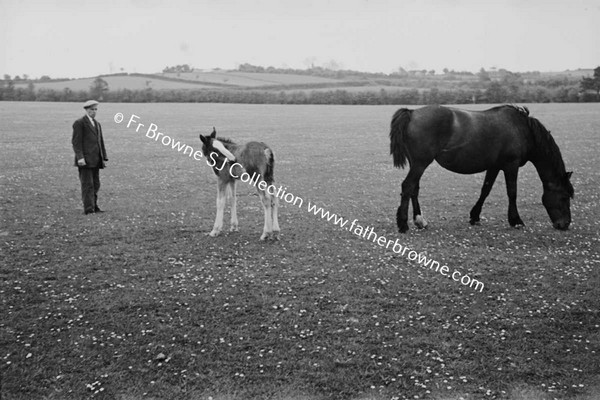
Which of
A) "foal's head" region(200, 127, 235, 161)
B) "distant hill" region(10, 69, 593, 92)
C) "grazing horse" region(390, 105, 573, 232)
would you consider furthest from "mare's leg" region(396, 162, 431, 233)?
"distant hill" region(10, 69, 593, 92)

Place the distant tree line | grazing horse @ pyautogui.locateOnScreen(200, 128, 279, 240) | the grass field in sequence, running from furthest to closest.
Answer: the distant tree line → grazing horse @ pyautogui.locateOnScreen(200, 128, 279, 240) → the grass field

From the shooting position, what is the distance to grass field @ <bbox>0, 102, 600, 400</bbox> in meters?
5.58

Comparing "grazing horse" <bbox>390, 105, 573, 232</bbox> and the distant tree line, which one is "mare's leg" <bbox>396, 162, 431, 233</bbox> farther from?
the distant tree line

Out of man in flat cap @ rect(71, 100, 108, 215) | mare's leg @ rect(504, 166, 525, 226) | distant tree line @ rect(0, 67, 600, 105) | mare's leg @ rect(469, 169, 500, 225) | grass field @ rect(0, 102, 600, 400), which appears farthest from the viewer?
distant tree line @ rect(0, 67, 600, 105)

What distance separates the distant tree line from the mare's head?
157 feet

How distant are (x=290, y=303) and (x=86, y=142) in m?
8.51

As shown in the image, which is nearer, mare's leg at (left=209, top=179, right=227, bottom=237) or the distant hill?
mare's leg at (left=209, top=179, right=227, bottom=237)

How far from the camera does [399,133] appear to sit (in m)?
11.5

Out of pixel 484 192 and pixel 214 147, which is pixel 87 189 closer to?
pixel 214 147

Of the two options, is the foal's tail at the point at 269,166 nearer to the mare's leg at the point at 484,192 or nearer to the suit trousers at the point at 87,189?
the mare's leg at the point at 484,192

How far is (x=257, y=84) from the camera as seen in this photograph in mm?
77750

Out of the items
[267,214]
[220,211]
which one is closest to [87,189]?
[220,211]

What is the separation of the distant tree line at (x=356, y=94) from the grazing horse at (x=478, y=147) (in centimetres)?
4774

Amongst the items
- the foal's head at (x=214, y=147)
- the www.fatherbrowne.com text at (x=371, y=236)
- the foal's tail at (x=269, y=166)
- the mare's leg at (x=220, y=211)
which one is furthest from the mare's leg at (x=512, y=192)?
the mare's leg at (x=220, y=211)
